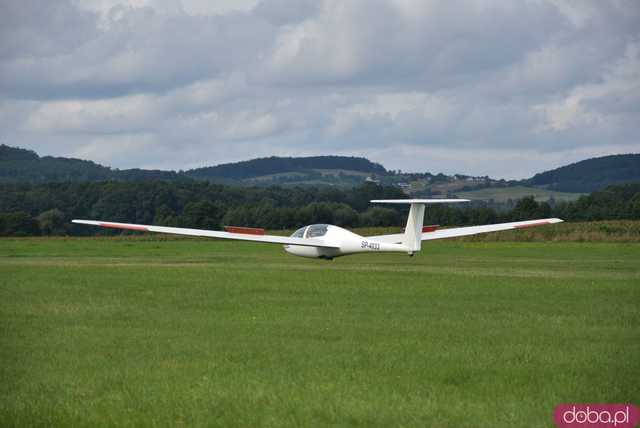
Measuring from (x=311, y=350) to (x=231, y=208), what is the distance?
82086 millimetres

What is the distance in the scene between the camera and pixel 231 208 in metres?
93.9

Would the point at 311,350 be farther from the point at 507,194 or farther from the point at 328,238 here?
the point at 507,194

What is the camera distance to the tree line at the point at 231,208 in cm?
8050

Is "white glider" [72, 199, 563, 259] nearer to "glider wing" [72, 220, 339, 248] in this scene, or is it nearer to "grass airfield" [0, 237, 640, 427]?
"glider wing" [72, 220, 339, 248]

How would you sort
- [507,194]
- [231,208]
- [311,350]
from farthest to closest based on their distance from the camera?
[507,194], [231,208], [311,350]

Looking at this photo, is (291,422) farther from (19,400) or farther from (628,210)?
(628,210)

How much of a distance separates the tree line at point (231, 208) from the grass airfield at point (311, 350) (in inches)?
2218

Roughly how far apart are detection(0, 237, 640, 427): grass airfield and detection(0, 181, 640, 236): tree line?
5635 centimetres

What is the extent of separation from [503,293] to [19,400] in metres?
11.8

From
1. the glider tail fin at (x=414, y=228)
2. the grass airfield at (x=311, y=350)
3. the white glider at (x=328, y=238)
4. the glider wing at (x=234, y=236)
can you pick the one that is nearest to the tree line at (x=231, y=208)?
the white glider at (x=328, y=238)

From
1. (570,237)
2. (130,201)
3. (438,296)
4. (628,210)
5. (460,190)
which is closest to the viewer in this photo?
(438,296)

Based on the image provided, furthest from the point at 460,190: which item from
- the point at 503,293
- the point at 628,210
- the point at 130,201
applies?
the point at 503,293

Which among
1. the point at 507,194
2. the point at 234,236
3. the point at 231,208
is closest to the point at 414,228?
the point at 234,236

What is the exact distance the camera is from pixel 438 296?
1905cm
